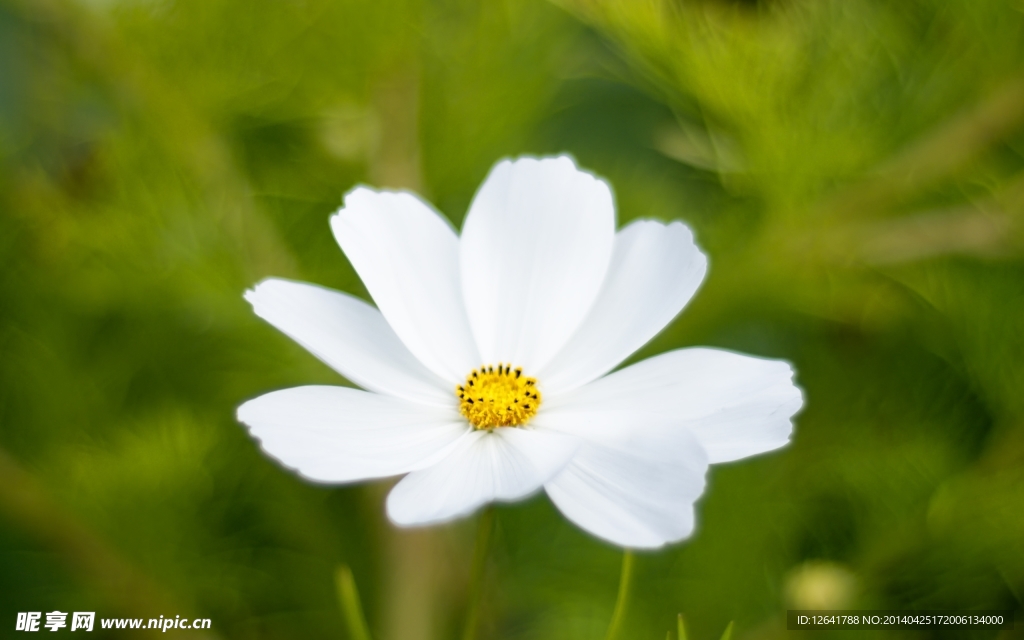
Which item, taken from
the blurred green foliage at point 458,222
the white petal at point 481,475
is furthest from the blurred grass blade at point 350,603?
the blurred green foliage at point 458,222

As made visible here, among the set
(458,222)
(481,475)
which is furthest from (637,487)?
(458,222)

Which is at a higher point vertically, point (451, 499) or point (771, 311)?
point (771, 311)

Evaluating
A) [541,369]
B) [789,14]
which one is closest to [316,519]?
[541,369]

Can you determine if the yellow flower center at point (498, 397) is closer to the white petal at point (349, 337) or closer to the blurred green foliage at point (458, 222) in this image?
the white petal at point (349, 337)

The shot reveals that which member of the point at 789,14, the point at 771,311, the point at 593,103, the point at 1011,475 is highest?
the point at 593,103

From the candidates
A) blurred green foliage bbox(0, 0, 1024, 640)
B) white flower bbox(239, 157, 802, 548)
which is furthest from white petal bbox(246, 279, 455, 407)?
blurred green foliage bbox(0, 0, 1024, 640)

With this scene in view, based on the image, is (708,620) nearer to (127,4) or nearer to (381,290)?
(381,290)

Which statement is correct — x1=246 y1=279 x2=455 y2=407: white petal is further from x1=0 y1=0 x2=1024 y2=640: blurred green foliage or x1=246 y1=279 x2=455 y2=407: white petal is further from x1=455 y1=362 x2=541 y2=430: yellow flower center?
x1=0 y1=0 x2=1024 y2=640: blurred green foliage

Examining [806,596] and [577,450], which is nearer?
[577,450]
